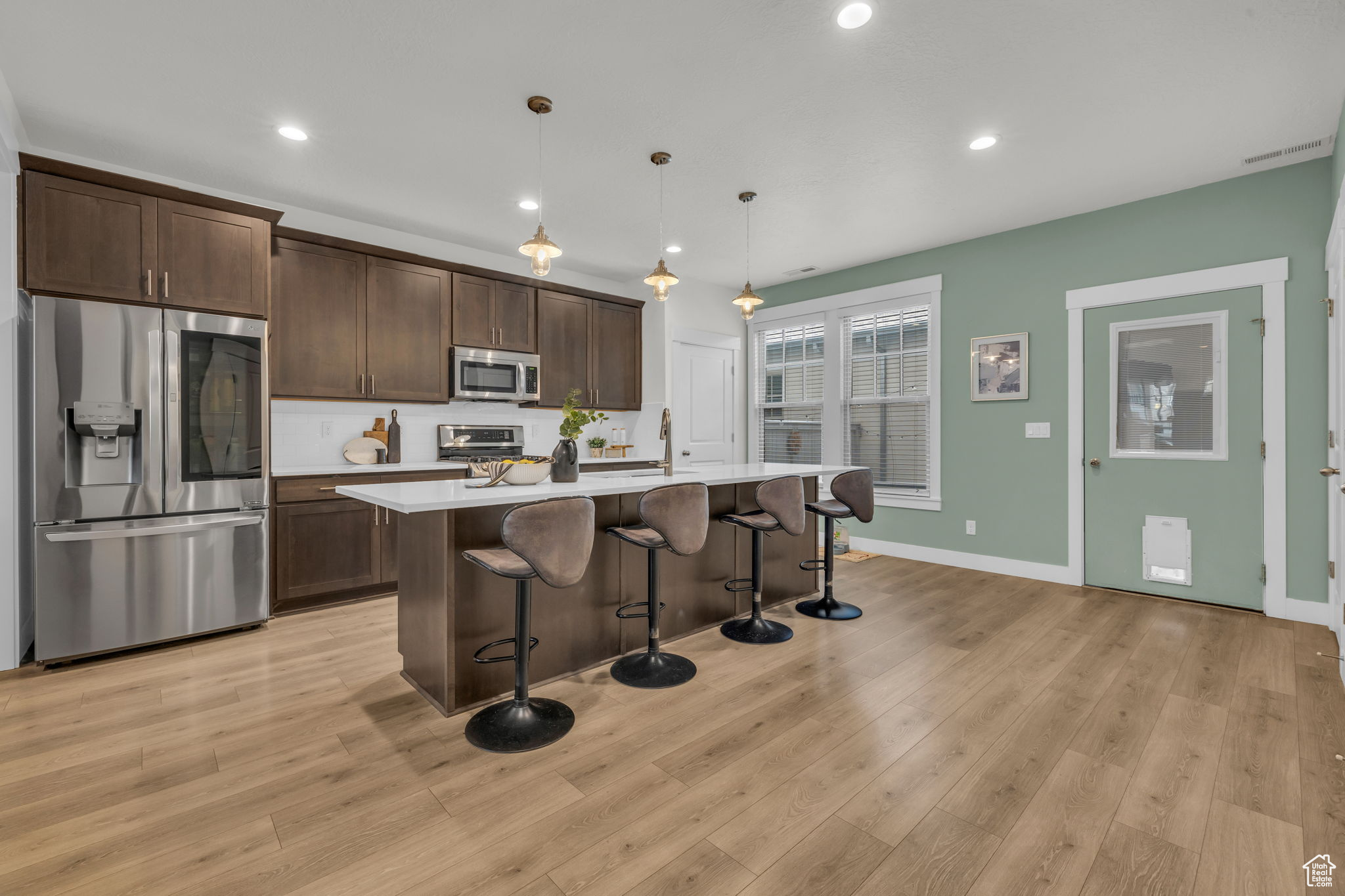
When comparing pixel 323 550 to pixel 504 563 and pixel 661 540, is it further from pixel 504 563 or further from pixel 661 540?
pixel 661 540

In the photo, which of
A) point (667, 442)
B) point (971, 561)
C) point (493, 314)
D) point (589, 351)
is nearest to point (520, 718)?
point (667, 442)

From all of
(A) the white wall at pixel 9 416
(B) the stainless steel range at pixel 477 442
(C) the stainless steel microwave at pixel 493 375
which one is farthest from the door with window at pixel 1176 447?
(A) the white wall at pixel 9 416

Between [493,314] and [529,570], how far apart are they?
3.34 metres

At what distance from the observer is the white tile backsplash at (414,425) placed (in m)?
4.27

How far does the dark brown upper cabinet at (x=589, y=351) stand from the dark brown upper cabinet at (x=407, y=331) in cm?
90


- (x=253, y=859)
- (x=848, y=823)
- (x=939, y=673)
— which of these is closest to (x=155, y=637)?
(x=253, y=859)

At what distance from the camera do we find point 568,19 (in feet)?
7.56

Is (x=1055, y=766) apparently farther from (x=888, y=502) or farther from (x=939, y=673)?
(x=888, y=502)

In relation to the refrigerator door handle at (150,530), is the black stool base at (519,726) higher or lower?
lower

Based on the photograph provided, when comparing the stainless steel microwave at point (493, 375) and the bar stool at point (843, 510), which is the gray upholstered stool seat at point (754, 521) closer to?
the bar stool at point (843, 510)

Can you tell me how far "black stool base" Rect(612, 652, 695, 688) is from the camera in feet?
8.80

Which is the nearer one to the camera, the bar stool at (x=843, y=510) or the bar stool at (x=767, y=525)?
the bar stool at (x=767, y=525)

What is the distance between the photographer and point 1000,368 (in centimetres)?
474

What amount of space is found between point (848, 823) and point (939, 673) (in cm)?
130
